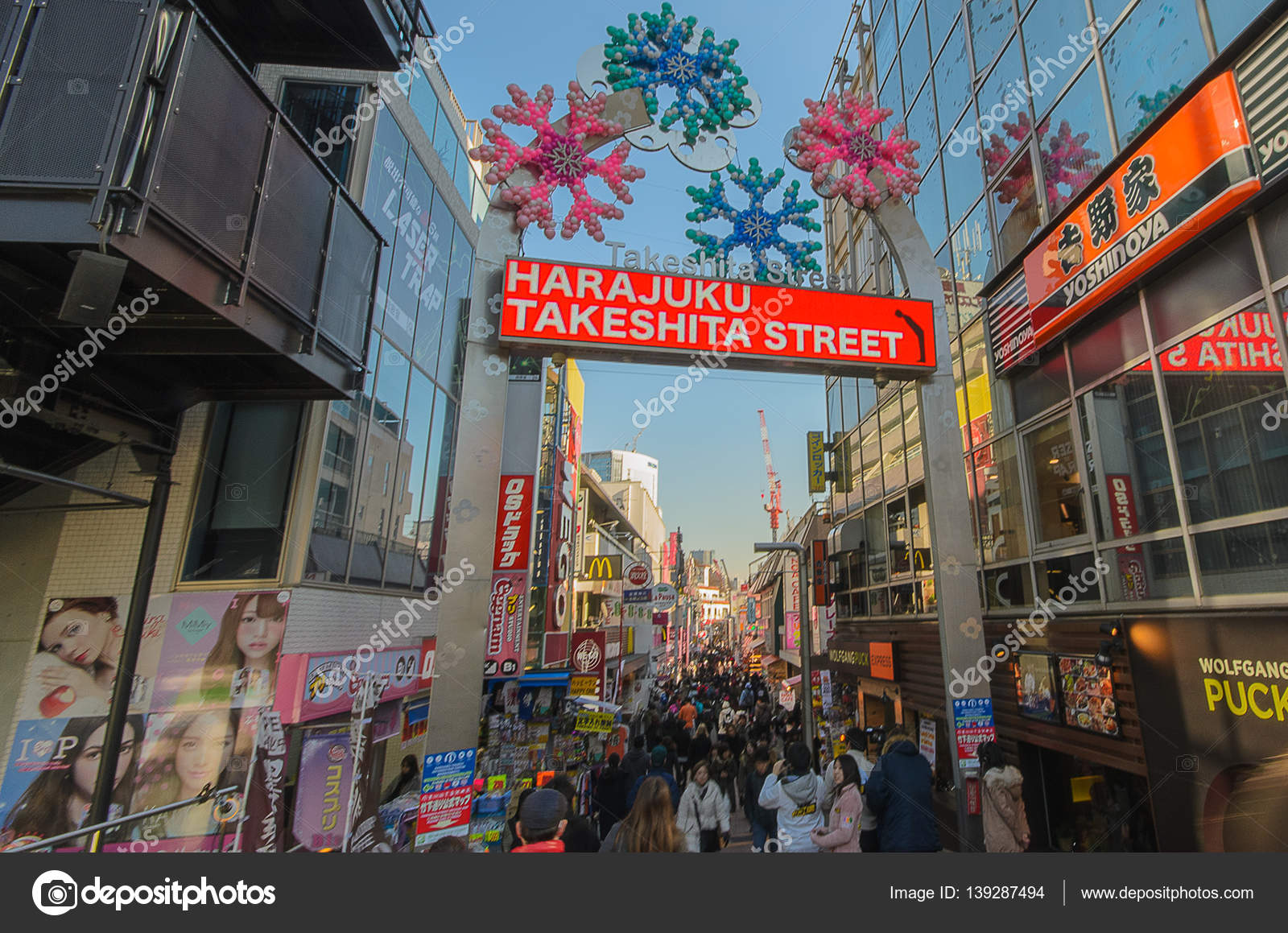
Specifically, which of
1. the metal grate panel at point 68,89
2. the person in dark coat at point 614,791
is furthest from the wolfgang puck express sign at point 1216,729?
the metal grate panel at point 68,89

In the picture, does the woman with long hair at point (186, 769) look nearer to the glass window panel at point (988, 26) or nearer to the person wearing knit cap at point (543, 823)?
the person wearing knit cap at point (543, 823)

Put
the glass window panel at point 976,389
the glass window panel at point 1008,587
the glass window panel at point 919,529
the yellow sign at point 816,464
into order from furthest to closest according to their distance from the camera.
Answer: the yellow sign at point 816,464
the glass window panel at point 919,529
the glass window panel at point 976,389
the glass window panel at point 1008,587

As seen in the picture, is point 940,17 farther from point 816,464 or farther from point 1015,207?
point 816,464

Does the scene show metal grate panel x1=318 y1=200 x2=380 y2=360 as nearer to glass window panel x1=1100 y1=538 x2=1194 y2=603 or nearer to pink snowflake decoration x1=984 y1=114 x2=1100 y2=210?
pink snowflake decoration x1=984 y1=114 x2=1100 y2=210

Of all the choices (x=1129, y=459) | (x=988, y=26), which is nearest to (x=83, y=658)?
(x=1129, y=459)

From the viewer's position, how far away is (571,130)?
Result: 30.8 ft

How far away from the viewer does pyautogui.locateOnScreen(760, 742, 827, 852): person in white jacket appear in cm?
616

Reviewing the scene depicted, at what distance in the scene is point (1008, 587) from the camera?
11.1 m

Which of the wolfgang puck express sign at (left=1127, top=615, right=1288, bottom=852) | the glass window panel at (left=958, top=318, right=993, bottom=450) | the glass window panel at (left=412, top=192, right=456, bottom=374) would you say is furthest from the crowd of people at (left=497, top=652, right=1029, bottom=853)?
the glass window panel at (left=412, top=192, right=456, bottom=374)

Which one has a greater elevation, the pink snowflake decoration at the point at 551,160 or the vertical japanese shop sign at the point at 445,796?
the pink snowflake decoration at the point at 551,160

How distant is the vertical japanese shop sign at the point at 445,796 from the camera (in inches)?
261

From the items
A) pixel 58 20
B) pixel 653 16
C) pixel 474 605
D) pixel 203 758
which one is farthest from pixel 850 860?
pixel 653 16

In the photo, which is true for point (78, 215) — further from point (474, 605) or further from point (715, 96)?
point (715, 96)

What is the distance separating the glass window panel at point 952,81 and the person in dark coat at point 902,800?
1302cm
